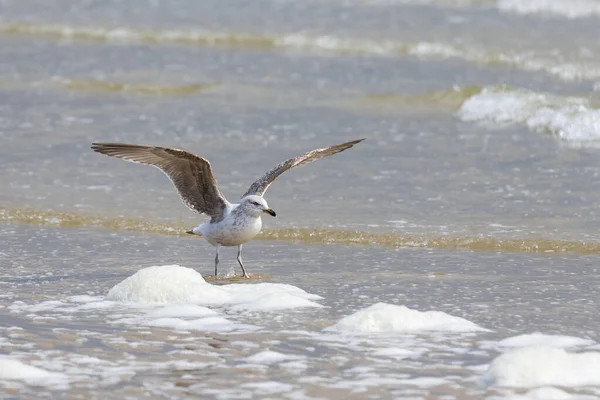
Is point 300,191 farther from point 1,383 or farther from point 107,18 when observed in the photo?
point 107,18

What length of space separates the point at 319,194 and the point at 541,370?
5.06 metres

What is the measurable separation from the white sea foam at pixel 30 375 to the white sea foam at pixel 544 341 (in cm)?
216

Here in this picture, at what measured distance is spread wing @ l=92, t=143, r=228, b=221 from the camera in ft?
26.2

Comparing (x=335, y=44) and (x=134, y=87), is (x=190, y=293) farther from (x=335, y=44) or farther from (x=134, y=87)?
(x=335, y=44)

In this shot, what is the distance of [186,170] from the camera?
27.2 feet

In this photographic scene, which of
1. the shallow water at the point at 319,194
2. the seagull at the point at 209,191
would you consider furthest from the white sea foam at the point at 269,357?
the seagull at the point at 209,191

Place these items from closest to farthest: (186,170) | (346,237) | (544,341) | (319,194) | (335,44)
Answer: (544,341) → (186,170) → (346,237) → (319,194) → (335,44)

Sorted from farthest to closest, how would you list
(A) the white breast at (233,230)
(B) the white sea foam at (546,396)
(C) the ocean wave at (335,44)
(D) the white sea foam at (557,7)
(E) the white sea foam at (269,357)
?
(D) the white sea foam at (557,7)
(C) the ocean wave at (335,44)
(A) the white breast at (233,230)
(E) the white sea foam at (269,357)
(B) the white sea foam at (546,396)

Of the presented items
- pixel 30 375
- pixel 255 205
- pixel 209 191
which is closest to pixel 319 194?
pixel 209 191

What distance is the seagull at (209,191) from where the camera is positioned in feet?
26.2

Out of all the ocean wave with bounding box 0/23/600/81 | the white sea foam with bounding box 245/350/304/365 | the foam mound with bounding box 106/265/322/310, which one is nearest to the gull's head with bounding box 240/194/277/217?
the foam mound with bounding box 106/265/322/310

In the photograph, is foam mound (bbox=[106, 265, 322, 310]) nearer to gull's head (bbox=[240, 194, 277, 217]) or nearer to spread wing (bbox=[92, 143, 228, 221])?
gull's head (bbox=[240, 194, 277, 217])

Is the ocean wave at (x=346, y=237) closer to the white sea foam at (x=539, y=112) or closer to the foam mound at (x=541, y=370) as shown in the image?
the foam mound at (x=541, y=370)

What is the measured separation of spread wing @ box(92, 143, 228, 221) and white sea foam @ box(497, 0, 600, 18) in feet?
49.1
